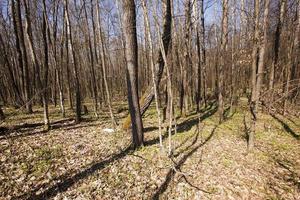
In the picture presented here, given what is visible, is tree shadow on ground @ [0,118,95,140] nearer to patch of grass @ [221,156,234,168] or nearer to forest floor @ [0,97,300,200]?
forest floor @ [0,97,300,200]

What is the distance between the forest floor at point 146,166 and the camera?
4.34m

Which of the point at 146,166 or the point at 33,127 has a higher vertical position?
the point at 33,127

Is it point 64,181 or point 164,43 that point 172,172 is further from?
point 164,43

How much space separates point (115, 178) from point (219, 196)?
250 cm

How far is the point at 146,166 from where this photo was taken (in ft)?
17.9

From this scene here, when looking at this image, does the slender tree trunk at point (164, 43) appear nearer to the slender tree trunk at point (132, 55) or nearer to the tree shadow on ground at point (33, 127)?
the slender tree trunk at point (132, 55)

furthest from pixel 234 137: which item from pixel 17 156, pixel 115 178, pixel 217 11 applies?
pixel 217 11

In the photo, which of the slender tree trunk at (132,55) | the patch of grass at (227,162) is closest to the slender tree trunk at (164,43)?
the slender tree trunk at (132,55)

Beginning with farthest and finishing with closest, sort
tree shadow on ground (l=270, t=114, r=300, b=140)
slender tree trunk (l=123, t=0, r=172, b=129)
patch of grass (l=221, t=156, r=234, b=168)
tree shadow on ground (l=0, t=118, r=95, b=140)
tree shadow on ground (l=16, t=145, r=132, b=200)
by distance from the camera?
tree shadow on ground (l=270, t=114, r=300, b=140), tree shadow on ground (l=0, t=118, r=95, b=140), slender tree trunk (l=123, t=0, r=172, b=129), patch of grass (l=221, t=156, r=234, b=168), tree shadow on ground (l=16, t=145, r=132, b=200)

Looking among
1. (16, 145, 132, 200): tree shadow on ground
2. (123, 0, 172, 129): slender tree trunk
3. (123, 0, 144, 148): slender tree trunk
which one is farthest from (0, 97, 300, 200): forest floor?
(123, 0, 172, 129): slender tree trunk

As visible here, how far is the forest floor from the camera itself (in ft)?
14.2

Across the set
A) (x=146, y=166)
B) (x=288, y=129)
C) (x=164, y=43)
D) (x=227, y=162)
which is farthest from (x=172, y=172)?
(x=288, y=129)

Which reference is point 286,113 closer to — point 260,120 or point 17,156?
point 260,120

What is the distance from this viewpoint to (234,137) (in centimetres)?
794
